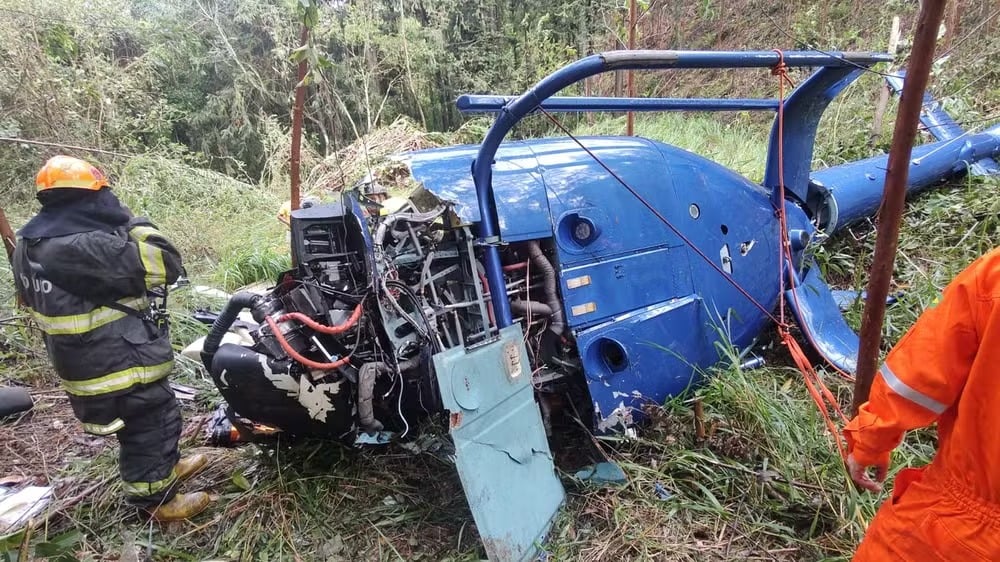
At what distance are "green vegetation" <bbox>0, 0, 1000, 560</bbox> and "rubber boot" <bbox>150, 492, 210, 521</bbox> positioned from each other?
0.06m

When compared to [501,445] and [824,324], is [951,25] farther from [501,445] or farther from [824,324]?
[501,445]

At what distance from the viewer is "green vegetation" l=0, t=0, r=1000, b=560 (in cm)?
234

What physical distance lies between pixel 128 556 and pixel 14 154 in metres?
10.7

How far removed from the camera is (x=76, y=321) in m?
2.28

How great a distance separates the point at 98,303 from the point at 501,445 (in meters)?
1.87

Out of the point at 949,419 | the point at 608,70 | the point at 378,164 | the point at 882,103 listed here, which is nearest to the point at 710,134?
the point at 882,103

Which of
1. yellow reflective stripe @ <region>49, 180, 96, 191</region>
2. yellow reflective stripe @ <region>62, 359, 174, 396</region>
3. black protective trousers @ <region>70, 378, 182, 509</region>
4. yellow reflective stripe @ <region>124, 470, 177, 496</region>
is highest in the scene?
yellow reflective stripe @ <region>49, 180, 96, 191</region>

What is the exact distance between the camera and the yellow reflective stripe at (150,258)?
233 cm

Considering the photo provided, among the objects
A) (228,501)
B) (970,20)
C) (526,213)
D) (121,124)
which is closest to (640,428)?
(526,213)

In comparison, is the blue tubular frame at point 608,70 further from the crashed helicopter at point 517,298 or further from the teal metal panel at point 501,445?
the teal metal panel at point 501,445

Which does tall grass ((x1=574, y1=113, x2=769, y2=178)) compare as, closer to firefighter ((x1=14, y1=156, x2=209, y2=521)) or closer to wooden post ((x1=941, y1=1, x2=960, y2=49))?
wooden post ((x1=941, y1=1, x2=960, y2=49))

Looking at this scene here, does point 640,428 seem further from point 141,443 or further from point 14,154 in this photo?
point 14,154

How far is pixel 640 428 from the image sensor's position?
2.73 meters

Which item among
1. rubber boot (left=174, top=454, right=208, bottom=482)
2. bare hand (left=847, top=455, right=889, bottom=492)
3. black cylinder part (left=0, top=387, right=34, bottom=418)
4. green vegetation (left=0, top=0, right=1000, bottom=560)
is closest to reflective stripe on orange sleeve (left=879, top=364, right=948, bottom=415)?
bare hand (left=847, top=455, right=889, bottom=492)
